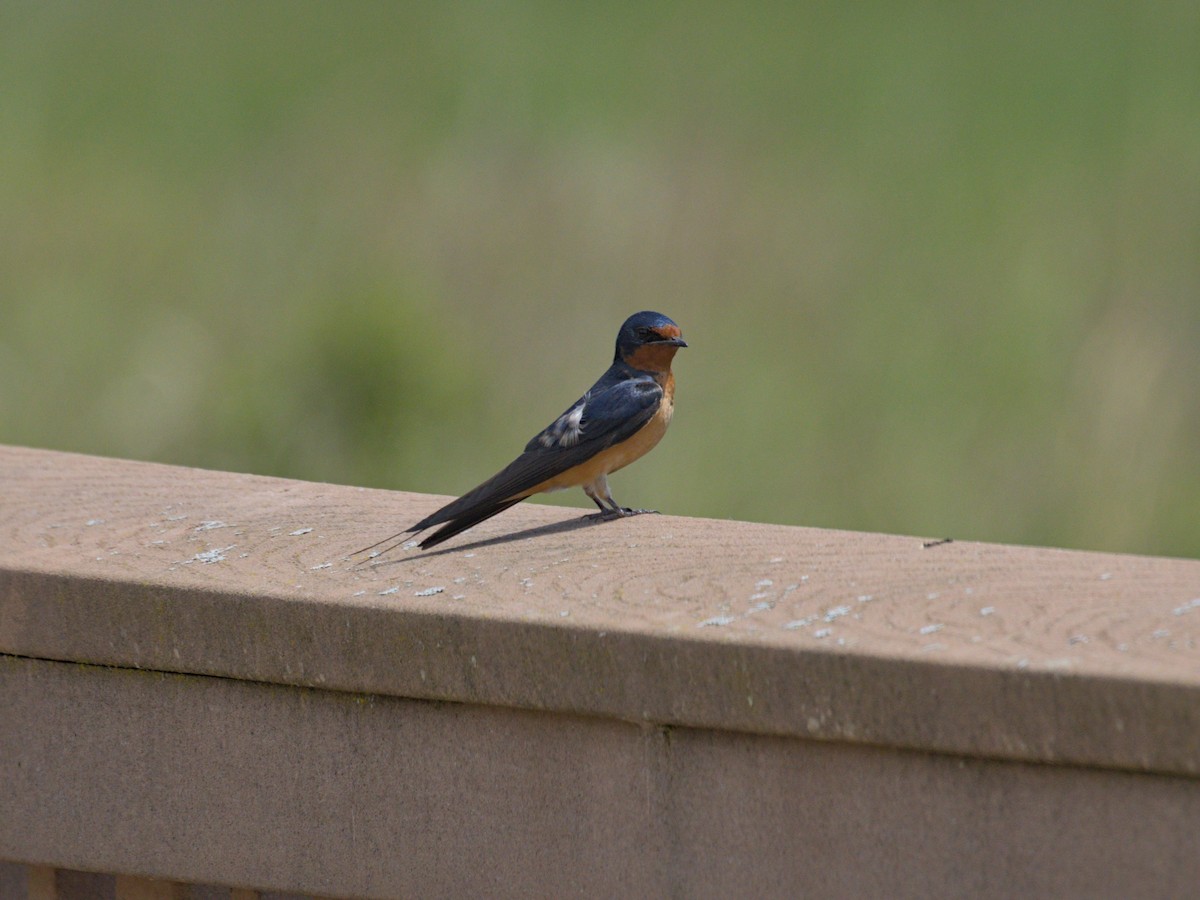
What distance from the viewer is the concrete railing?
4.26ft

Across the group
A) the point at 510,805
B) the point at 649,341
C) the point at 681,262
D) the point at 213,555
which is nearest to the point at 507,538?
the point at 213,555

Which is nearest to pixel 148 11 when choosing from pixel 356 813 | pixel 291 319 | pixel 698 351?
pixel 291 319

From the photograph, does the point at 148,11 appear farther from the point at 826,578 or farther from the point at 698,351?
the point at 826,578

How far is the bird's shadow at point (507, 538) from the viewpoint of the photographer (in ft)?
6.10

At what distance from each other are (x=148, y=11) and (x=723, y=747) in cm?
958

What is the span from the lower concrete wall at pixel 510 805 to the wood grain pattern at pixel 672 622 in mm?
36

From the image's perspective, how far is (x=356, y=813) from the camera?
1.62 m

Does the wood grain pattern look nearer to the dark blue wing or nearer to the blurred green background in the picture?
the dark blue wing

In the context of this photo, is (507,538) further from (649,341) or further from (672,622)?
(649,341)

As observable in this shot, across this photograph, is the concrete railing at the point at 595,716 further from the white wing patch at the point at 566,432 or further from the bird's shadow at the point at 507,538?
the white wing patch at the point at 566,432

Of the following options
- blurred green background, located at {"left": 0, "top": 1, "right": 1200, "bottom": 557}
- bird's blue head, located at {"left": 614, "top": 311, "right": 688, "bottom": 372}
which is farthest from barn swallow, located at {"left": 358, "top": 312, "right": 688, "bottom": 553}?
blurred green background, located at {"left": 0, "top": 1, "right": 1200, "bottom": 557}

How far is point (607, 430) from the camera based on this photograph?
2.69 meters

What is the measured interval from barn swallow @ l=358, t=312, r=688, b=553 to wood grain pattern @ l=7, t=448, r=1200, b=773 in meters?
0.36

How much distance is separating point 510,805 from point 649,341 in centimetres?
146
